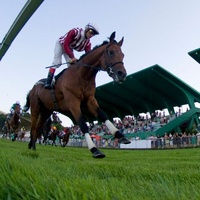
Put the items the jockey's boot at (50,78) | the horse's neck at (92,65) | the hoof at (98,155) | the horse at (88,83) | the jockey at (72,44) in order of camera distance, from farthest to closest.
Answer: the jockey's boot at (50,78) → the jockey at (72,44) → the horse's neck at (92,65) → the horse at (88,83) → the hoof at (98,155)

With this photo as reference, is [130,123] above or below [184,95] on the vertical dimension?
below

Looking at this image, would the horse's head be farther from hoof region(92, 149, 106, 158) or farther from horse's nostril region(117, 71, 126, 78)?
hoof region(92, 149, 106, 158)

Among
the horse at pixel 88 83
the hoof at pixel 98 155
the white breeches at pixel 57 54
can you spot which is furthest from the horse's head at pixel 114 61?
the white breeches at pixel 57 54

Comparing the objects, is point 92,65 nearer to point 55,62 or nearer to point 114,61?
point 114,61

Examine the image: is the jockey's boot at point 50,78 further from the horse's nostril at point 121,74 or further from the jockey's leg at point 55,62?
the horse's nostril at point 121,74

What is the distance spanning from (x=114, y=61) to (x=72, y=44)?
1382 millimetres

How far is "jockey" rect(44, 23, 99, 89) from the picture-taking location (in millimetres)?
6403

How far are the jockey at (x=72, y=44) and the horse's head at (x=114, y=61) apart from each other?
0.63 meters

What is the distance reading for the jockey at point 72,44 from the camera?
252 inches

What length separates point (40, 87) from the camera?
7727mm

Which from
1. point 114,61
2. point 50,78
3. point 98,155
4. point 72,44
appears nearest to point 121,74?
point 114,61

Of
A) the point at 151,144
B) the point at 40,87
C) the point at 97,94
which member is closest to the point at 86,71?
the point at 40,87

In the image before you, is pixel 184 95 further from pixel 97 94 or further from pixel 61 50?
pixel 61 50

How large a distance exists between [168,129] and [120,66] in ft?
83.5
